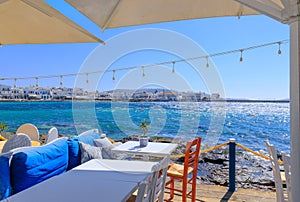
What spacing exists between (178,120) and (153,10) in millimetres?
4659

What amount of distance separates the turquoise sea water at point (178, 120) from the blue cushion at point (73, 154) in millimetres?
1565

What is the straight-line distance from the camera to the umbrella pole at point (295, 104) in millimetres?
1129

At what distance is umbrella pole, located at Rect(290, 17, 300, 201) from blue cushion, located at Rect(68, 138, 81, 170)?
230 centimetres

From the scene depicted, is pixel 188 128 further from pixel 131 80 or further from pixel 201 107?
pixel 131 80

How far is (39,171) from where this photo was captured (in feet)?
7.05

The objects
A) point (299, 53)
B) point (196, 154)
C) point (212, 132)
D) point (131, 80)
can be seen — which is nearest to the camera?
point (299, 53)

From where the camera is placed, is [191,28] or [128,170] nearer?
[128,170]

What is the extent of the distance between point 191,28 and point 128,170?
411 centimetres

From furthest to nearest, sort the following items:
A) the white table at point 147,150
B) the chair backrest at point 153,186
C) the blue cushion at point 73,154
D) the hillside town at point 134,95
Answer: the hillside town at point 134,95 < the blue cushion at point 73,154 < the white table at point 147,150 < the chair backrest at point 153,186

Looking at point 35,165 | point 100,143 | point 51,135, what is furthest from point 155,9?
point 51,135

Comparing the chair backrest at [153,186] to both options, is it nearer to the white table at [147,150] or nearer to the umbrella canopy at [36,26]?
the white table at [147,150]

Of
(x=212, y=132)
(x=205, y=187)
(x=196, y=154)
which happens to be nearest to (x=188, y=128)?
(x=212, y=132)

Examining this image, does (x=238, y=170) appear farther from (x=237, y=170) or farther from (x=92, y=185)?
(x=92, y=185)

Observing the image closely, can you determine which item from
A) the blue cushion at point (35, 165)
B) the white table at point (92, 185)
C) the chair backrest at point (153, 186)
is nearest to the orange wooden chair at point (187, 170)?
the white table at point (92, 185)
